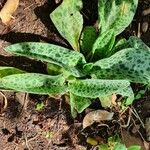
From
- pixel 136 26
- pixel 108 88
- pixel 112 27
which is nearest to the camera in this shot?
pixel 108 88

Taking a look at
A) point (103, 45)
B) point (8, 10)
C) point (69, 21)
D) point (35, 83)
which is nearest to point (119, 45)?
point (103, 45)

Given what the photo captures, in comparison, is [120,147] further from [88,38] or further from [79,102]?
[88,38]

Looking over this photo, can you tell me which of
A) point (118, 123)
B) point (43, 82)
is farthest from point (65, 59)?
point (118, 123)

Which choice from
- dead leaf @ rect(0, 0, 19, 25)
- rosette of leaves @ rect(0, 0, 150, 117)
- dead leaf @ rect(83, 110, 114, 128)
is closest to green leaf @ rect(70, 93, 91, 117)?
rosette of leaves @ rect(0, 0, 150, 117)

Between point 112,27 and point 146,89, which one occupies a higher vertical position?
point 112,27

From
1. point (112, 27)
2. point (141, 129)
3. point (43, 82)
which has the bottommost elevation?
point (141, 129)

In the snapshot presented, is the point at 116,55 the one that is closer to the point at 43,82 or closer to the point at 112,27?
the point at 112,27

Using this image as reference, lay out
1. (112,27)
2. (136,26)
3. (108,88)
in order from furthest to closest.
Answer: (136,26)
(112,27)
(108,88)
